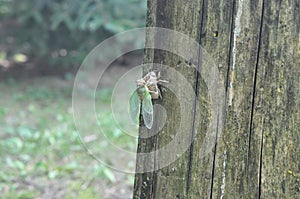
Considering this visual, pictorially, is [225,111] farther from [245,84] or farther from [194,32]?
[194,32]

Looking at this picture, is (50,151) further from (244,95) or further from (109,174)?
(244,95)

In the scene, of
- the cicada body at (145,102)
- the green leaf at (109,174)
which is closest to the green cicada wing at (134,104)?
the cicada body at (145,102)

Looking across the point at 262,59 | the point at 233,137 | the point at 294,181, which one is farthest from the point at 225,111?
the point at 294,181

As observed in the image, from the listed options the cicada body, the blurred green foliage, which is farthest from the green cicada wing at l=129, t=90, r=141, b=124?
the blurred green foliage

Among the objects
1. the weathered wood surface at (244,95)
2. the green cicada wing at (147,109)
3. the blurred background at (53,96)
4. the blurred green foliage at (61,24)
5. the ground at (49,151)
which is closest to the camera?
the weathered wood surface at (244,95)

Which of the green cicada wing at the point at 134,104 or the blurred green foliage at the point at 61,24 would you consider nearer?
the green cicada wing at the point at 134,104

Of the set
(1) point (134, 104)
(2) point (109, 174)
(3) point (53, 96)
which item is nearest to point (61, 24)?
(3) point (53, 96)

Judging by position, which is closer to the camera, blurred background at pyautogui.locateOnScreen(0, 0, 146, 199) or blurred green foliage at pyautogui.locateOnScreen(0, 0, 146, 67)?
blurred background at pyautogui.locateOnScreen(0, 0, 146, 199)

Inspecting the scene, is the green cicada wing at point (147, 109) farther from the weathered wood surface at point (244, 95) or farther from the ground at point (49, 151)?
the ground at point (49, 151)

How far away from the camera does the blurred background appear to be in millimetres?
3816

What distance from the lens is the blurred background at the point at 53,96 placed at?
12.5 ft

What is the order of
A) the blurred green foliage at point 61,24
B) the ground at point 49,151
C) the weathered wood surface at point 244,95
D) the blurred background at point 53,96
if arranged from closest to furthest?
the weathered wood surface at point 244,95, the ground at point 49,151, the blurred background at point 53,96, the blurred green foliage at point 61,24

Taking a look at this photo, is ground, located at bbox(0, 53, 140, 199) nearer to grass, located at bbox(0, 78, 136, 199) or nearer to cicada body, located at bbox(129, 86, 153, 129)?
grass, located at bbox(0, 78, 136, 199)

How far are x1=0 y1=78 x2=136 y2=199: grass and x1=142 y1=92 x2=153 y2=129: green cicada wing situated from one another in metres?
2.04
